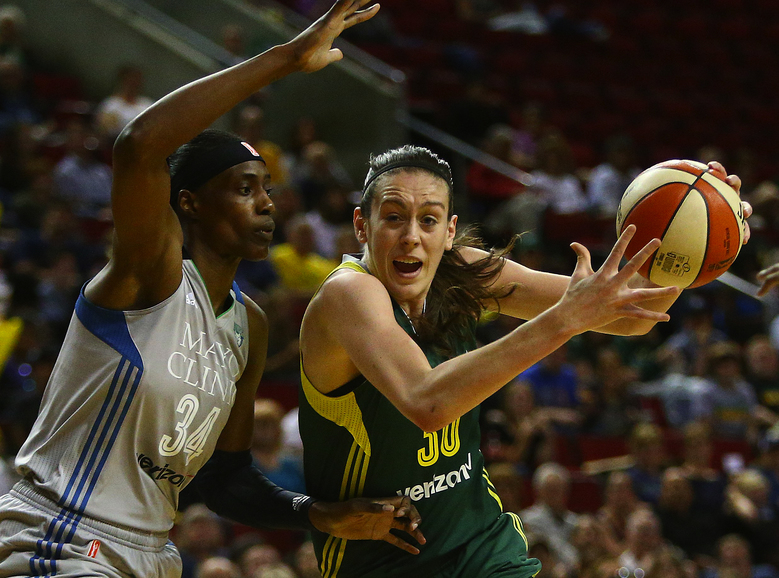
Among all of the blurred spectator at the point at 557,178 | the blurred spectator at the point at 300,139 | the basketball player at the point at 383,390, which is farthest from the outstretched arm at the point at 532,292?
the blurred spectator at the point at 557,178

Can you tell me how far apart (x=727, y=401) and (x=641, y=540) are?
2360 millimetres

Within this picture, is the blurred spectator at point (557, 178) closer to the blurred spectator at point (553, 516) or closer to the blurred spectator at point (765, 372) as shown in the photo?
the blurred spectator at point (765, 372)

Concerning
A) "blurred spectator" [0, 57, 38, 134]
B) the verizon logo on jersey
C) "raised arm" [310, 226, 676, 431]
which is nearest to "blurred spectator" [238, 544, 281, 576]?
the verizon logo on jersey

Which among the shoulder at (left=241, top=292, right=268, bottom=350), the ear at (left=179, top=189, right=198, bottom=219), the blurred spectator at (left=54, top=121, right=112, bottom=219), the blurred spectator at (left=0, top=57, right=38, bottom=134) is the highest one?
the blurred spectator at (left=0, top=57, right=38, bottom=134)

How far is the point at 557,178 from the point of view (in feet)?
35.1

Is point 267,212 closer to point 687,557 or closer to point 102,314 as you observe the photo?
point 102,314

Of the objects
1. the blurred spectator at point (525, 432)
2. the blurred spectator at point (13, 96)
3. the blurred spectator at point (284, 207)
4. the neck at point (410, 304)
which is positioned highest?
the blurred spectator at point (13, 96)

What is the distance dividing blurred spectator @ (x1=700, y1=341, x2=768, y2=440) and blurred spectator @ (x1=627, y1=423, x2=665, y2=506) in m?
1.05

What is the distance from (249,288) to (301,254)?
62 cm

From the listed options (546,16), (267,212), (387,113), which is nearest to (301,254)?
(387,113)

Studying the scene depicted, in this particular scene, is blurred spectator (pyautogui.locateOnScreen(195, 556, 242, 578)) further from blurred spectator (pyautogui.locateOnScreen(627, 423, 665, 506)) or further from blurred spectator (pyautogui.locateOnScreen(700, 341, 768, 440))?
blurred spectator (pyautogui.locateOnScreen(700, 341, 768, 440))

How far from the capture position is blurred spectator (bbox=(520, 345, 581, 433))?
320 inches

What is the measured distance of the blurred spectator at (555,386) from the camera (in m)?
8.12

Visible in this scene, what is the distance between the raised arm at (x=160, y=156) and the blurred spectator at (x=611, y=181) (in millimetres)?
8376
